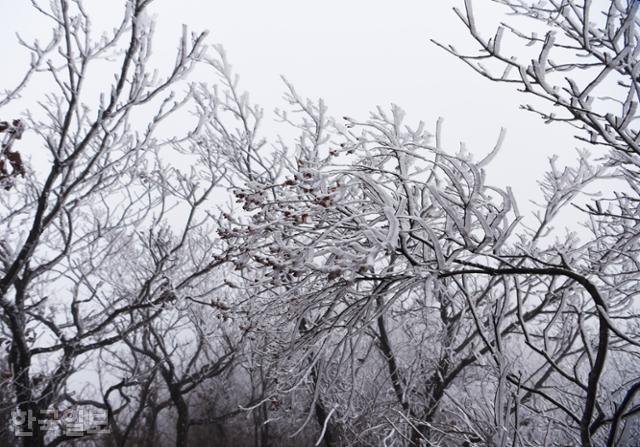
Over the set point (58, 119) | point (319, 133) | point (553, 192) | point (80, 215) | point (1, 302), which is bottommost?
point (1, 302)

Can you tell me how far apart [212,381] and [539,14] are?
16651 millimetres

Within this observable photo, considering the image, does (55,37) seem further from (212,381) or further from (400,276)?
(212,381)

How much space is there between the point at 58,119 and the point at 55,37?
1.15 m

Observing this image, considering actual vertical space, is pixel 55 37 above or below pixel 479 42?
above

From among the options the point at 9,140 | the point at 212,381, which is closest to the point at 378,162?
the point at 9,140

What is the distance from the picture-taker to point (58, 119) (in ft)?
17.4

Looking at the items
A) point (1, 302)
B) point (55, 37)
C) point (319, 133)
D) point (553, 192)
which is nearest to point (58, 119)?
point (55, 37)

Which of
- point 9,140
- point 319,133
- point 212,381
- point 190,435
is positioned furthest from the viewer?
point 190,435

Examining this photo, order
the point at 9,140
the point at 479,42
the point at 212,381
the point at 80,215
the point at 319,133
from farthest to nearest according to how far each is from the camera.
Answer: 1. the point at 212,381
2. the point at 80,215
3. the point at 319,133
4. the point at 9,140
5. the point at 479,42

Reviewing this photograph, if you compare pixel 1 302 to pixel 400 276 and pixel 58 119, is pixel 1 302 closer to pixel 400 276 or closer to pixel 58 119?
pixel 58 119

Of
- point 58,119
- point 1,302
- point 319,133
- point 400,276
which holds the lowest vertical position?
point 400,276

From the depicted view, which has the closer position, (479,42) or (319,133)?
(479,42)

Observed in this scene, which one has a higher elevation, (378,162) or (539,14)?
(539,14)

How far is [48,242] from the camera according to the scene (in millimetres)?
9383
